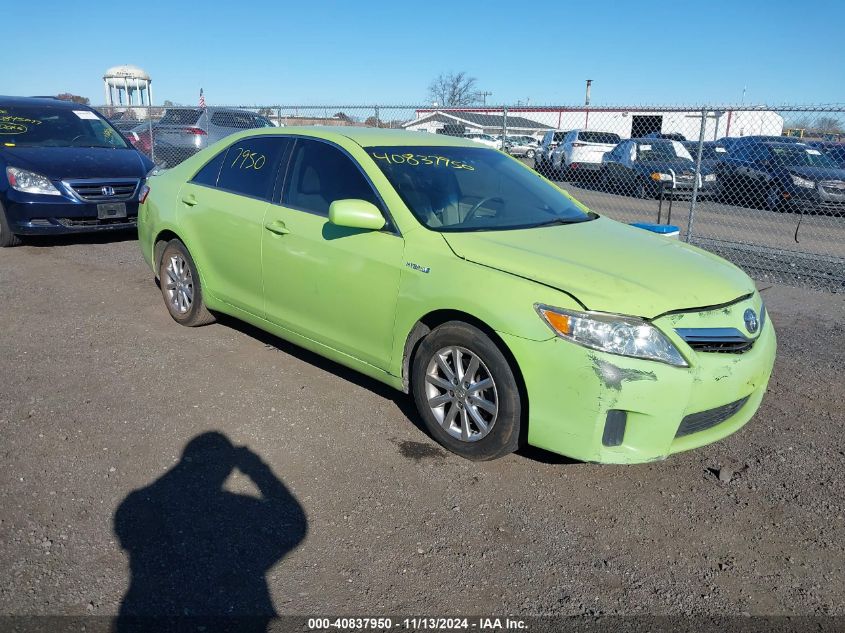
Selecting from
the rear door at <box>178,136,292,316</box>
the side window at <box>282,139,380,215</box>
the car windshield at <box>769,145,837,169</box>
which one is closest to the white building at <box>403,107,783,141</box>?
the car windshield at <box>769,145,837,169</box>

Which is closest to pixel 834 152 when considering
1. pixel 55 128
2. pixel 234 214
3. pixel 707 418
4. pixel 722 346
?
pixel 722 346

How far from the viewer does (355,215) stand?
154 inches

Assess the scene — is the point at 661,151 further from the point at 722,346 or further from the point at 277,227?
the point at 722,346

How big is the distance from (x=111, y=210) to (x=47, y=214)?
69cm

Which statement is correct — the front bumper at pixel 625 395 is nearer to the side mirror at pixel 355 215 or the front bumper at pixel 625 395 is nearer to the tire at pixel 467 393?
the tire at pixel 467 393

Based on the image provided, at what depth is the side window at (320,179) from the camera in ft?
14.1

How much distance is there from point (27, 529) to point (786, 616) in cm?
306

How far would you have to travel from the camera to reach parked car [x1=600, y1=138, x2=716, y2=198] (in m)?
14.6

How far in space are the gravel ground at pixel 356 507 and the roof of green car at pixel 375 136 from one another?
5.11 feet

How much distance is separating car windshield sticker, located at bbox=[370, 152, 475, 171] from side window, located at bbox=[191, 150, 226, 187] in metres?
1.53

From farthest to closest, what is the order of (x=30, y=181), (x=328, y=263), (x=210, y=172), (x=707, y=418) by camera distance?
(x=30, y=181)
(x=210, y=172)
(x=328, y=263)
(x=707, y=418)

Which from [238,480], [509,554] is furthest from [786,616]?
[238,480]

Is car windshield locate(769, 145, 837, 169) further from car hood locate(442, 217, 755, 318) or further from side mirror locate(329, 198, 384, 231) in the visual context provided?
side mirror locate(329, 198, 384, 231)

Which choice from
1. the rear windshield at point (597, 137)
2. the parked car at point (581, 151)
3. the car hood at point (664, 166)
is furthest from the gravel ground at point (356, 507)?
the rear windshield at point (597, 137)
